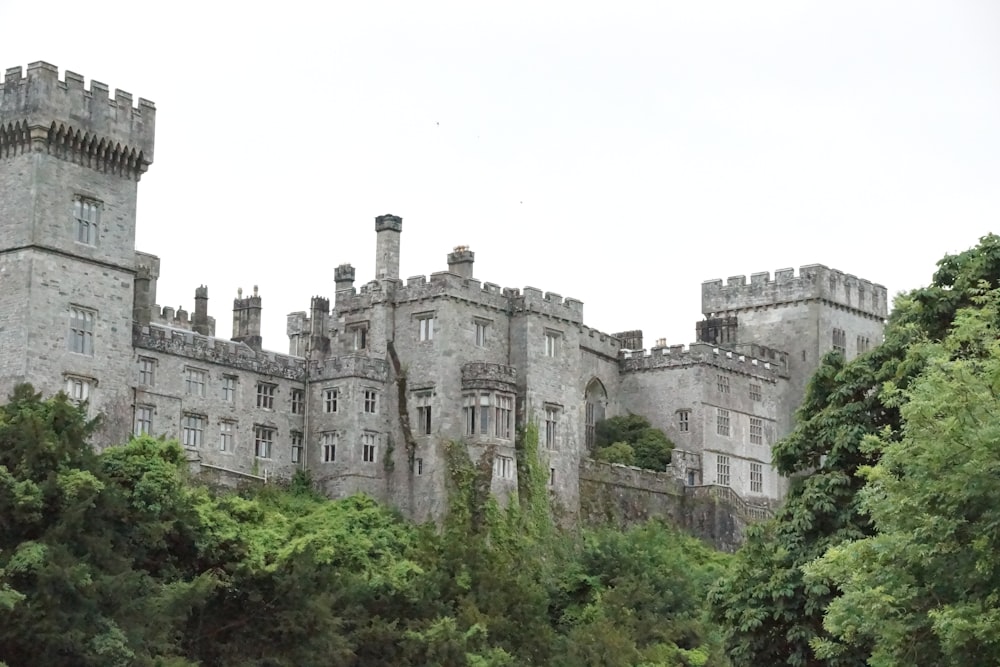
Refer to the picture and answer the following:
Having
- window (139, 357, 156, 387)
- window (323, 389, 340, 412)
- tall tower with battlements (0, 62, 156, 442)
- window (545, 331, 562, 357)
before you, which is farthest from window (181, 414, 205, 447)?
window (545, 331, 562, 357)

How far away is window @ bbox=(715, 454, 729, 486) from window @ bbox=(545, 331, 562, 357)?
11.9 meters

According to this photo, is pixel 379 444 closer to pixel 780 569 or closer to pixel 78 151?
pixel 78 151

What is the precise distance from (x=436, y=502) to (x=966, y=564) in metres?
40.2

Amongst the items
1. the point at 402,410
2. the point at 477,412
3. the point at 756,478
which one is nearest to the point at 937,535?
the point at 477,412

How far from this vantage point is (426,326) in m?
75.8

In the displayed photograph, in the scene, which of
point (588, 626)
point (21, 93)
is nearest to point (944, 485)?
point (588, 626)

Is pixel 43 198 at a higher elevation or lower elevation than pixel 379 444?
higher

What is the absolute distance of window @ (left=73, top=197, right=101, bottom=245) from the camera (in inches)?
2628

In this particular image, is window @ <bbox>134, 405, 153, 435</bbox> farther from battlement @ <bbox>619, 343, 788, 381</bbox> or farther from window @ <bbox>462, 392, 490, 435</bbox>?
battlement @ <bbox>619, 343, 788, 381</bbox>

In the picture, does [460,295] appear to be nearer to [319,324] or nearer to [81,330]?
[319,324]

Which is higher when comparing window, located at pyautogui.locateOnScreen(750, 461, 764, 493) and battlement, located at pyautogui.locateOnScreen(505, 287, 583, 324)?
battlement, located at pyautogui.locateOnScreen(505, 287, 583, 324)

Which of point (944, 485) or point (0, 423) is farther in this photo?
point (0, 423)

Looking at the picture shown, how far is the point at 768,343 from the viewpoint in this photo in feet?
307

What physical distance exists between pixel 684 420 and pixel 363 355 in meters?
17.7
